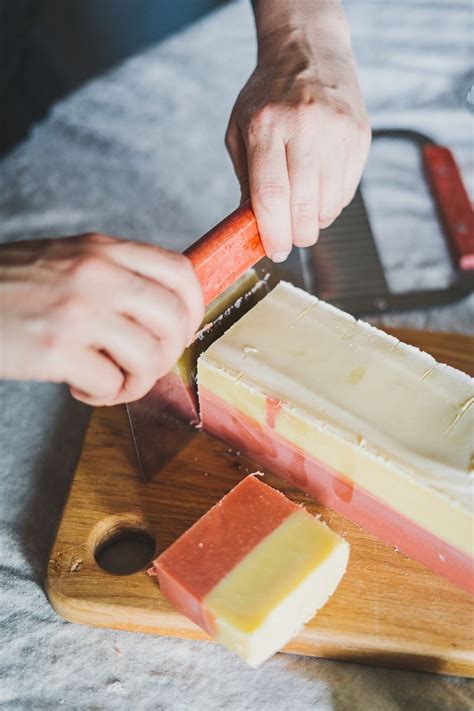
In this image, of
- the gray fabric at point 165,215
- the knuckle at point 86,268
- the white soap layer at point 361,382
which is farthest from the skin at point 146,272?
the gray fabric at point 165,215

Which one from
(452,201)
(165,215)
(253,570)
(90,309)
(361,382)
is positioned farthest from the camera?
(165,215)

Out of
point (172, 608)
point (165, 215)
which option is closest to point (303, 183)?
point (172, 608)

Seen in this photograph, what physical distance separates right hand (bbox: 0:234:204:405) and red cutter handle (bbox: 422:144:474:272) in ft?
2.71

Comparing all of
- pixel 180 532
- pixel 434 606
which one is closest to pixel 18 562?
pixel 180 532

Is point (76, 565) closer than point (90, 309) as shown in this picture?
No

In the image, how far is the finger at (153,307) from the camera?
0.81m

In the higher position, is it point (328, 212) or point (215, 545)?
point (328, 212)

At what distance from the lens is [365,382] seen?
1.01 metres

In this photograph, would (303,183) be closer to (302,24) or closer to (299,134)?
(299,134)

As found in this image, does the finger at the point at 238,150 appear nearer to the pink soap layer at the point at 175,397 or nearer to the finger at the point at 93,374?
the pink soap layer at the point at 175,397

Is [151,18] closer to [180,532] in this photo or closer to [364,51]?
[364,51]

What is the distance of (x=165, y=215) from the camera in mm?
1701

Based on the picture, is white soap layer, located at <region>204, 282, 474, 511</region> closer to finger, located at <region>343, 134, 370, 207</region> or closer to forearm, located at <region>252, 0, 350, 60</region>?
finger, located at <region>343, 134, 370, 207</region>

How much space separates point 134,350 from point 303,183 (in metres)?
0.38
